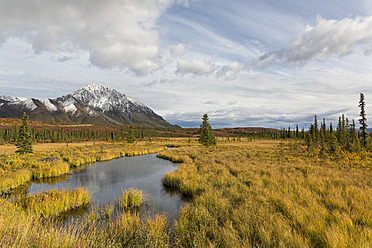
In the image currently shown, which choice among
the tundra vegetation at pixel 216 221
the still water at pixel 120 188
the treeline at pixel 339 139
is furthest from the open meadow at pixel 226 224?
the treeline at pixel 339 139

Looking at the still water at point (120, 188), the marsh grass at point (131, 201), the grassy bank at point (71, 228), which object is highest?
the grassy bank at point (71, 228)

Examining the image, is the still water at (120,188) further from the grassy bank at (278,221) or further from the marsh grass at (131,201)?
the grassy bank at (278,221)

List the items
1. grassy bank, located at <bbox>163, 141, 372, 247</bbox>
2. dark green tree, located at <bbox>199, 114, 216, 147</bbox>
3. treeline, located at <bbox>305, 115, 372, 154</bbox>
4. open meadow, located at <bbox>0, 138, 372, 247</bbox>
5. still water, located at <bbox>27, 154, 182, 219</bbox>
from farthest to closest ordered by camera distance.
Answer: dark green tree, located at <bbox>199, 114, 216, 147</bbox>, treeline, located at <bbox>305, 115, 372, 154</bbox>, still water, located at <bbox>27, 154, 182, 219</bbox>, grassy bank, located at <bbox>163, 141, 372, 247</bbox>, open meadow, located at <bbox>0, 138, 372, 247</bbox>

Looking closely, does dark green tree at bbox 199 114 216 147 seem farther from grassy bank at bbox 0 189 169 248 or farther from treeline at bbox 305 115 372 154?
grassy bank at bbox 0 189 169 248

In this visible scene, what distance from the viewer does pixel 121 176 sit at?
18781mm

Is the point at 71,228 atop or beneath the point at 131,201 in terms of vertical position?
atop

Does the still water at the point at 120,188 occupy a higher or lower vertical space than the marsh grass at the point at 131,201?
lower

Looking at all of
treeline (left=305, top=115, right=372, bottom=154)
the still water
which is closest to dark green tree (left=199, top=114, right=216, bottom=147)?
treeline (left=305, top=115, right=372, bottom=154)

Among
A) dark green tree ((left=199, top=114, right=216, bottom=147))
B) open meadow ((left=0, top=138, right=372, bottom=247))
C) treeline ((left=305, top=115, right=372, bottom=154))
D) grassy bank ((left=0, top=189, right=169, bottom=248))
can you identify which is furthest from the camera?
dark green tree ((left=199, top=114, right=216, bottom=147))

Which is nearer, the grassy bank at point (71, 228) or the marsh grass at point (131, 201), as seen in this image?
the grassy bank at point (71, 228)

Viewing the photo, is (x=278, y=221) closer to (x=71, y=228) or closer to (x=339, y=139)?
(x=71, y=228)

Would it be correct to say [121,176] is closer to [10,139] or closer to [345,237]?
[345,237]

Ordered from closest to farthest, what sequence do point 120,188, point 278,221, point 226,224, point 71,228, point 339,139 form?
point 278,221 < point 226,224 < point 71,228 < point 120,188 < point 339,139

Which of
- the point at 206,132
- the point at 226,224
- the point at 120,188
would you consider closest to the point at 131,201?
the point at 120,188
